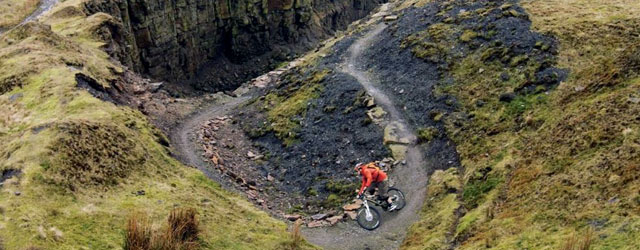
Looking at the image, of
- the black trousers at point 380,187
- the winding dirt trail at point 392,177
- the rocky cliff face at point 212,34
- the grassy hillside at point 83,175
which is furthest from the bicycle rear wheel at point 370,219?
the rocky cliff face at point 212,34

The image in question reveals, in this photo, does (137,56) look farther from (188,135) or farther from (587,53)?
(587,53)

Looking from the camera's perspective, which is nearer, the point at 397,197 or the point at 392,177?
the point at 397,197

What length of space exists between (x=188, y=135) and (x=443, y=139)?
19.2 metres

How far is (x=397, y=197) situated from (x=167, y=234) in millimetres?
13711

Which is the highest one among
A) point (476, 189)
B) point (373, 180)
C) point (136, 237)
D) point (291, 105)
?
point (136, 237)

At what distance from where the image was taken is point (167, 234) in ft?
53.9

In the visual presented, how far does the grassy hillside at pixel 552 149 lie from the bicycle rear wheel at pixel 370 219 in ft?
6.07

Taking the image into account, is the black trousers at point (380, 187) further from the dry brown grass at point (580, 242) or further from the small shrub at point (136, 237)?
the small shrub at point (136, 237)

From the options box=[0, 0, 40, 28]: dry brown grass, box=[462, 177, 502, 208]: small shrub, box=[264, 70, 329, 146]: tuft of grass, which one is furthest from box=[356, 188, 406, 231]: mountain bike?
box=[0, 0, 40, 28]: dry brown grass

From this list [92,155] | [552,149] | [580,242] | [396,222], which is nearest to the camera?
[580,242]

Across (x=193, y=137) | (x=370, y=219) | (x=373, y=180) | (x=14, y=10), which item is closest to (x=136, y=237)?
(x=373, y=180)

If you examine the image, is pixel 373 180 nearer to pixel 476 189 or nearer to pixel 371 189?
pixel 371 189

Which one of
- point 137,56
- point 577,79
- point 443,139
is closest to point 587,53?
point 577,79

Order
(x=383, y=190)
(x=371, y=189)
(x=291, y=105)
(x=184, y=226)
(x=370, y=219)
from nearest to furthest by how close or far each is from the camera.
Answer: (x=184, y=226) → (x=371, y=189) → (x=383, y=190) → (x=370, y=219) → (x=291, y=105)
